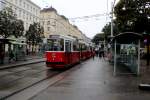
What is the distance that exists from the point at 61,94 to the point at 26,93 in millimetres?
1578

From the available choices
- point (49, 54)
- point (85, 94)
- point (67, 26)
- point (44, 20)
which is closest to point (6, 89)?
point (85, 94)

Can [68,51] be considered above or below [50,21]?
below

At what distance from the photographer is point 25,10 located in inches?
3391

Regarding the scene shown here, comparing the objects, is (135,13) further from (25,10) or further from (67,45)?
(25,10)

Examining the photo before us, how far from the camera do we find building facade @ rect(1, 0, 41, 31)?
76.9 metres

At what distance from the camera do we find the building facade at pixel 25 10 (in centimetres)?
7694

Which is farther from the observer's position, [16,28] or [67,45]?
[16,28]

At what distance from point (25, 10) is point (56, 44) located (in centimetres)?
6046

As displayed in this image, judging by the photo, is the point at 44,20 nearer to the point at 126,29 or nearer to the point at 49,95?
the point at 126,29

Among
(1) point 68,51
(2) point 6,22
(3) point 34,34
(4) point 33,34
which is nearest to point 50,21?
(3) point 34,34

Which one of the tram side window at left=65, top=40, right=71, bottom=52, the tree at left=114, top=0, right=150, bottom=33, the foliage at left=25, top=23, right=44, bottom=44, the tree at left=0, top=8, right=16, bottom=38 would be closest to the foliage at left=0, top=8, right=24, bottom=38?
the tree at left=0, top=8, right=16, bottom=38

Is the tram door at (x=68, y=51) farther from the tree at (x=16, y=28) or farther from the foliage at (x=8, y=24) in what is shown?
the tree at (x=16, y=28)

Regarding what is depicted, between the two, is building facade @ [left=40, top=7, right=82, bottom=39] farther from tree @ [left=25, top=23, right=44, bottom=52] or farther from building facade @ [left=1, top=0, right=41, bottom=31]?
tree @ [left=25, top=23, right=44, bottom=52]

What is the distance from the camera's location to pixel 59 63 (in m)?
27.2
